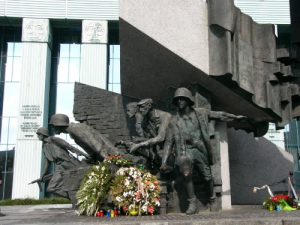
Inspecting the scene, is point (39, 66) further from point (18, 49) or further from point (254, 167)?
point (254, 167)

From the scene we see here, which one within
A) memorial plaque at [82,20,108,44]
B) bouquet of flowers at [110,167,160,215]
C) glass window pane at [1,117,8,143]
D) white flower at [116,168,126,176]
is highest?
memorial plaque at [82,20,108,44]

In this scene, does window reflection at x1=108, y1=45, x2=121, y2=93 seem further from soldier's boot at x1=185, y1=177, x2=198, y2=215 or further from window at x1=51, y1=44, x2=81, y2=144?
soldier's boot at x1=185, y1=177, x2=198, y2=215

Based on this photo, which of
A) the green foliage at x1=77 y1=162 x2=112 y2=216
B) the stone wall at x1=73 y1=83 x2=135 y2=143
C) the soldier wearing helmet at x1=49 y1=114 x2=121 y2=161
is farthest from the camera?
the stone wall at x1=73 y1=83 x2=135 y2=143

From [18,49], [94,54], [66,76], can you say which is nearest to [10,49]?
[18,49]

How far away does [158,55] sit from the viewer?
7652 mm

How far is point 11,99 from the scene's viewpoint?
29109mm

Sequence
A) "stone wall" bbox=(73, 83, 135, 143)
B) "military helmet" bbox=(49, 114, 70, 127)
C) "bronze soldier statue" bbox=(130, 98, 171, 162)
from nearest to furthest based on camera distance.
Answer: "bronze soldier statue" bbox=(130, 98, 171, 162) < "military helmet" bbox=(49, 114, 70, 127) < "stone wall" bbox=(73, 83, 135, 143)

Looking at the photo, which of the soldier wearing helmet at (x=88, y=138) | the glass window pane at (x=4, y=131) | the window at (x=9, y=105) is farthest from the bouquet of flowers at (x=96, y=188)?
the glass window pane at (x=4, y=131)

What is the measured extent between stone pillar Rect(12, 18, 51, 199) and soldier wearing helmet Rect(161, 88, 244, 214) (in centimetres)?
2086

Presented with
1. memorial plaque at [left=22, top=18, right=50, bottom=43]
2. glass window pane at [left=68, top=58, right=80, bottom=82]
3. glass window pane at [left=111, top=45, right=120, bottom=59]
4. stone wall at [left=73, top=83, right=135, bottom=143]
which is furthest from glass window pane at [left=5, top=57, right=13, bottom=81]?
stone wall at [left=73, top=83, right=135, bottom=143]

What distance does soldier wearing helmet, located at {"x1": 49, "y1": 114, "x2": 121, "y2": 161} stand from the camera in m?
8.55

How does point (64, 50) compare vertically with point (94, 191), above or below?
above

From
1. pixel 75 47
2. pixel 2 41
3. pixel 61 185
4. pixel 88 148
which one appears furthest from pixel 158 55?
pixel 2 41

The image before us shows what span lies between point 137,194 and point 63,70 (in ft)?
82.5
